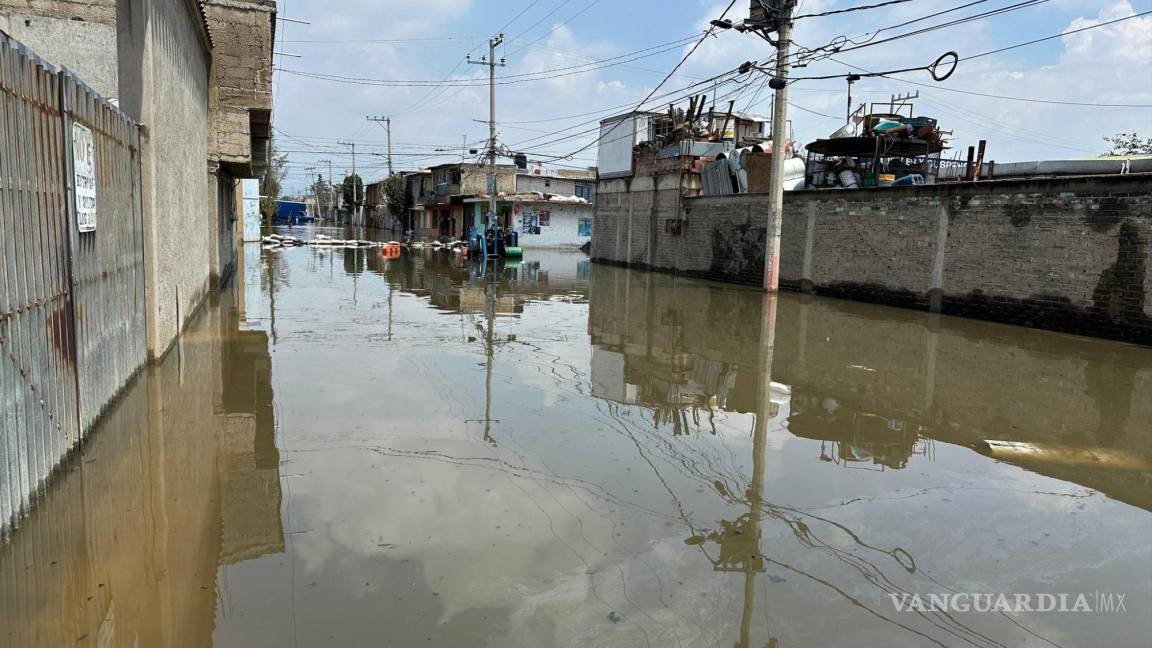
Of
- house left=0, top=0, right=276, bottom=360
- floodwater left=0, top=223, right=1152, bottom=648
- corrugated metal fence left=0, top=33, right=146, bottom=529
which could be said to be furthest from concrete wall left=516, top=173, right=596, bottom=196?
corrugated metal fence left=0, top=33, right=146, bottom=529

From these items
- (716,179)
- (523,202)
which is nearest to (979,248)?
(716,179)

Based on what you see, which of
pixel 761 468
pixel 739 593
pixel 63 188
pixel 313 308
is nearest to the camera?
pixel 739 593

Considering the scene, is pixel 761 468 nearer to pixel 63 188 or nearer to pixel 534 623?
pixel 534 623

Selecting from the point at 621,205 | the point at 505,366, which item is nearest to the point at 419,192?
the point at 621,205

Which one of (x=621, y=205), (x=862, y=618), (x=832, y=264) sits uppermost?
(x=621, y=205)

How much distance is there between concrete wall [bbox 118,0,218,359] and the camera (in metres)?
7.71

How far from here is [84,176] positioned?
5.64 metres

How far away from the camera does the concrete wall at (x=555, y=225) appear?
49.2m

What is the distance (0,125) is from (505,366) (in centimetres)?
602

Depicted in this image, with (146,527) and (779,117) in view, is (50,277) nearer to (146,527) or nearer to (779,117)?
(146,527)

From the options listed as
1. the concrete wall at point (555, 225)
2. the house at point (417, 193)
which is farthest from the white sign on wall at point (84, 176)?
the house at point (417, 193)

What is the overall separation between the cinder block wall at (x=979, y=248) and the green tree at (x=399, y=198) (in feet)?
156

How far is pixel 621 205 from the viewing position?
107 feet

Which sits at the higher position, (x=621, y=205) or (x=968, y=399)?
(x=621, y=205)
